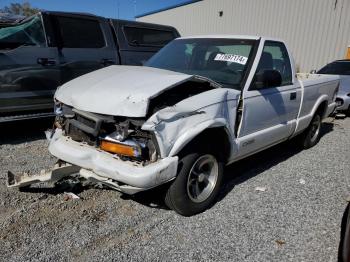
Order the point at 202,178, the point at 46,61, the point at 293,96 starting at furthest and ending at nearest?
the point at 46,61
the point at 293,96
the point at 202,178

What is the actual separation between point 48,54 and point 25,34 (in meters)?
0.51

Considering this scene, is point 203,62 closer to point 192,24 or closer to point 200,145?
point 200,145

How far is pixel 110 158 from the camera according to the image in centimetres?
282

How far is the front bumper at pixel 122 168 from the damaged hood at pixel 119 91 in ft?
1.24

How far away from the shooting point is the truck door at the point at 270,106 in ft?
12.0

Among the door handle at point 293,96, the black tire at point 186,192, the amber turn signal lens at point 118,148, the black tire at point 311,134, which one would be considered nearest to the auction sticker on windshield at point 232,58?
the door handle at point 293,96

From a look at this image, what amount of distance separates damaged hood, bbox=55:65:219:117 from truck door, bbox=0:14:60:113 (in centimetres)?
212

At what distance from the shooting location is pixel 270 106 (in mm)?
3988

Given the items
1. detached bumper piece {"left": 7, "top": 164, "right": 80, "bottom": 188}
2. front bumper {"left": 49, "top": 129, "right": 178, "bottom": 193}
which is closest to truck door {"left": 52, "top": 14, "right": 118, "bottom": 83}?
detached bumper piece {"left": 7, "top": 164, "right": 80, "bottom": 188}

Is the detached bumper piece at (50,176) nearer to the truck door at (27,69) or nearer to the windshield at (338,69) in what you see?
the truck door at (27,69)

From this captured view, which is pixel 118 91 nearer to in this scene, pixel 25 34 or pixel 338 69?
pixel 25 34

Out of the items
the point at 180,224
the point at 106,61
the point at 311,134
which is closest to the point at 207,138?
the point at 180,224

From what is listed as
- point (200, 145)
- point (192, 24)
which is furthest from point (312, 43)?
point (200, 145)

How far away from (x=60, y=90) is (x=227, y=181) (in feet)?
7.31
